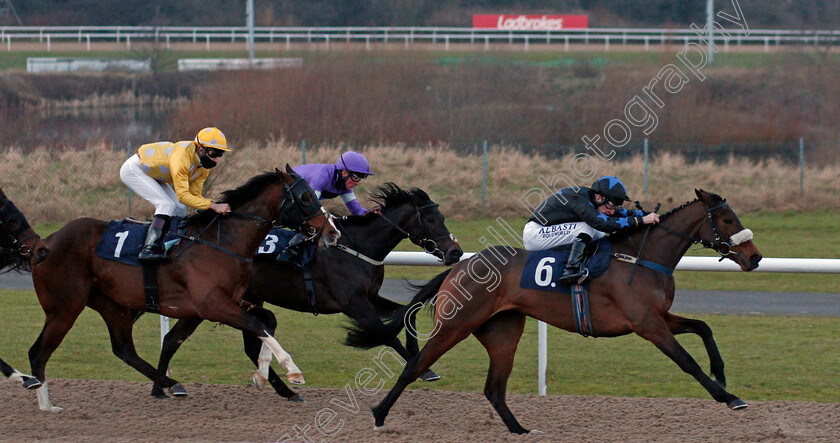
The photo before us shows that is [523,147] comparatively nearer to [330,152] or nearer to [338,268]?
[330,152]

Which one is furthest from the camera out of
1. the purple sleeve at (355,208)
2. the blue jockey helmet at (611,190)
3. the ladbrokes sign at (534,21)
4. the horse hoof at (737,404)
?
the ladbrokes sign at (534,21)

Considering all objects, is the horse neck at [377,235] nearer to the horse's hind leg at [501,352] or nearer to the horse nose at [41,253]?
the horse's hind leg at [501,352]

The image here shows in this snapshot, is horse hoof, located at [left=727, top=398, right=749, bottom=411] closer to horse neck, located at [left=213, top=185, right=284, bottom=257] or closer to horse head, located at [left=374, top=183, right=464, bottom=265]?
horse head, located at [left=374, top=183, right=464, bottom=265]

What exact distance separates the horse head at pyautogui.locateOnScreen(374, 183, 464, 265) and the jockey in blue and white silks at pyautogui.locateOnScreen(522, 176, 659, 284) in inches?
23.9

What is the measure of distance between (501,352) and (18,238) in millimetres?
3013

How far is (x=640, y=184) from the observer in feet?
53.4

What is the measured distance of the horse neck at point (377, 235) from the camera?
6.23m

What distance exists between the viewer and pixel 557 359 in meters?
7.05

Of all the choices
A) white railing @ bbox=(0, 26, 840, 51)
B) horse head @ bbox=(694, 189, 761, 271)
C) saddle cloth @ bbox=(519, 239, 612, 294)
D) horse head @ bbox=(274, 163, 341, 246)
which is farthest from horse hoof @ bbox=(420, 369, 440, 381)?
white railing @ bbox=(0, 26, 840, 51)

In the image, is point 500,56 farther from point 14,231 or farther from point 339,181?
point 14,231

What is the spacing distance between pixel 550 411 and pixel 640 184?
11265 mm

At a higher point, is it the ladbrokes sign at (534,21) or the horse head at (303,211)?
the ladbrokes sign at (534,21)

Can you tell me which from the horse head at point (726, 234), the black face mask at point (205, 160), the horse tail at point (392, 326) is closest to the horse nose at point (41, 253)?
the black face mask at point (205, 160)

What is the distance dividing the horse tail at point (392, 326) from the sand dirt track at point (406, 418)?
43cm
